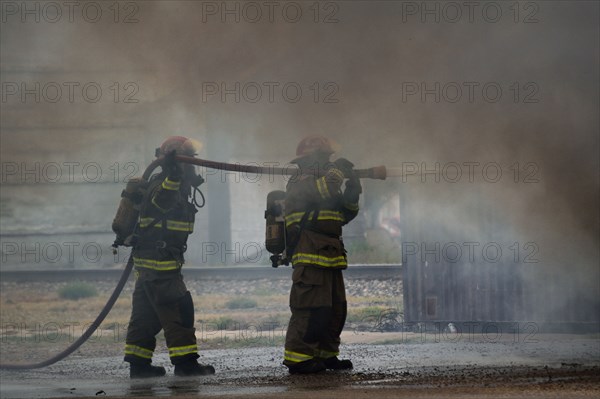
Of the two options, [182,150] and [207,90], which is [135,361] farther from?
[207,90]

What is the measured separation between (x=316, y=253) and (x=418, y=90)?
2.84 metres

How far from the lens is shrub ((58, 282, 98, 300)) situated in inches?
517

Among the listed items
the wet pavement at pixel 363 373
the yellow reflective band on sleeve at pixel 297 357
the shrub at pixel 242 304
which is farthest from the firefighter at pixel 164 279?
the shrub at pixel 242 304

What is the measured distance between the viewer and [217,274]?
13.8 meters

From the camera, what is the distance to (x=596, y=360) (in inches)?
301

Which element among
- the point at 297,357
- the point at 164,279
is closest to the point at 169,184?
the point at 164,279

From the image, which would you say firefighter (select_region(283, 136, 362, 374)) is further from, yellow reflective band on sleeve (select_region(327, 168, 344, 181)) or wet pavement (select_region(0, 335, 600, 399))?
wet pavement (select_region(0, 335, 600, 399))

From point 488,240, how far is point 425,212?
0.69 metres

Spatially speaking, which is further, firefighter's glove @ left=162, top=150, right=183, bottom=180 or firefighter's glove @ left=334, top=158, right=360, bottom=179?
firefighter's glove @ left=334, top=158, right=360, bottom=179

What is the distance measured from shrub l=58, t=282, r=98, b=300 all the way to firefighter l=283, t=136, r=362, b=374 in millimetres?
6658

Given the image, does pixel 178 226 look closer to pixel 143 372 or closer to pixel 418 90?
pixel 143 372

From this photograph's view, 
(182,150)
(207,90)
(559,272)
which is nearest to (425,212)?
(559,272)

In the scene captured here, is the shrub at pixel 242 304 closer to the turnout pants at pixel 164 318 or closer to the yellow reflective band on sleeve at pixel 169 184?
the turnout pants at pixel 164 318

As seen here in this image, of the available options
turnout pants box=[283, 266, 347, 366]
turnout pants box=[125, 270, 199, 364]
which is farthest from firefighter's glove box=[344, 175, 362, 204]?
turnout pants box=[125, 270, 199, 364]
